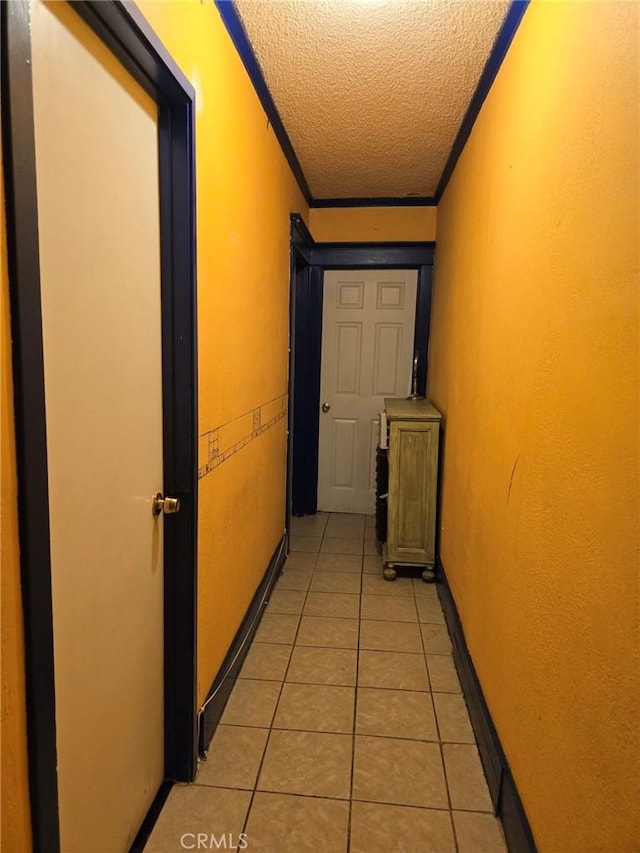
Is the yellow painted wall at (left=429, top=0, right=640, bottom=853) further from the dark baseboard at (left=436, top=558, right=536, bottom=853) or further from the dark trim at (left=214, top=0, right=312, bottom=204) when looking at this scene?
the dark trim at (left=214, top=0, right=312, bottom=204)

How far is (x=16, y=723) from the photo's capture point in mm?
771

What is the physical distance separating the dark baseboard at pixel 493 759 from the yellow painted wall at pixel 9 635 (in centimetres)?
115

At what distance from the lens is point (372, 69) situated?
77.5 inches

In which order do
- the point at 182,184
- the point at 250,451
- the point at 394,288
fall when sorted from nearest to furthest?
the point at 182,184 → the point at 250,451 → the point at 394,288

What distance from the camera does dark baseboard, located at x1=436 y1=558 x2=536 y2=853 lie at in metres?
1.29

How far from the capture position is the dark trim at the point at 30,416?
0.69 meters

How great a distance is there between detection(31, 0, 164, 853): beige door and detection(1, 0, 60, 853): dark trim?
0.32ft

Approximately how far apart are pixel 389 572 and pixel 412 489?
538mm

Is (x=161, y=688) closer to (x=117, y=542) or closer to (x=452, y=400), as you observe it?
(x=117, y=542)

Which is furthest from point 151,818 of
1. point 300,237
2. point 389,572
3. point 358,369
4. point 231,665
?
point 358,369

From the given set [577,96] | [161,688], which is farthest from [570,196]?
[161,688]

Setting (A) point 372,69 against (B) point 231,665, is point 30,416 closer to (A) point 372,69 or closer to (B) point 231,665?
(B) point 231,665

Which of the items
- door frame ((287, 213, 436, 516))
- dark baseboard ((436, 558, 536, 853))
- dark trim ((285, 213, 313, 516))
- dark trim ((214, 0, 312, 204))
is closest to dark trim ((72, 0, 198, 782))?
dark trim ((214, 0, 312, 204))

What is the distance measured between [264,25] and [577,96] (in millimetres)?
1182
